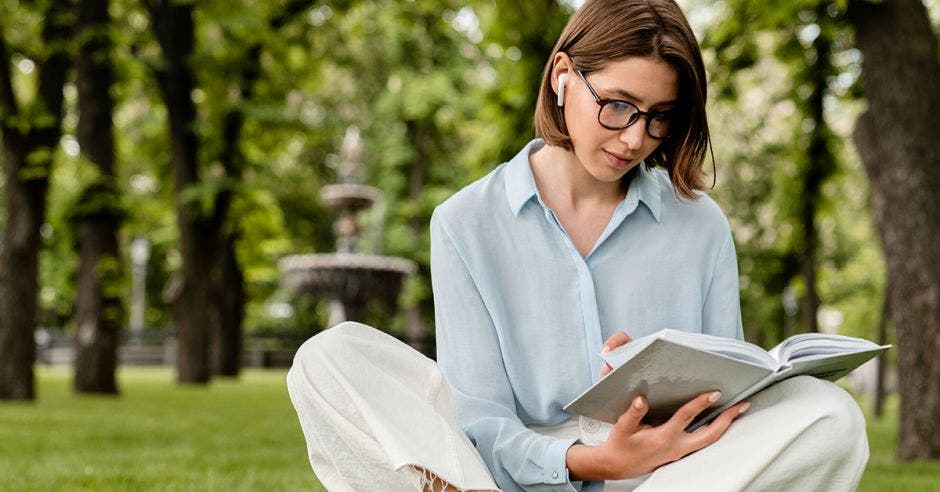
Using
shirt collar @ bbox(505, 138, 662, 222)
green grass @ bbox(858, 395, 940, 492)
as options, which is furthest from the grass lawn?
shirt collar @ bbox(505, 138, 662, 222)

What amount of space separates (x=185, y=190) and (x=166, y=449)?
9.07 metres

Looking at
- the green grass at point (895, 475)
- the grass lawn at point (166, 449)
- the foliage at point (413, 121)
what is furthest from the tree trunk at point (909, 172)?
the grass lawn at point (166, 449)

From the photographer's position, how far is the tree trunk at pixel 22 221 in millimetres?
12328

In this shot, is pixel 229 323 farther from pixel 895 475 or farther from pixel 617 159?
pixel 617 159

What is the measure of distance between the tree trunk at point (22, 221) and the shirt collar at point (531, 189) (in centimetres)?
1069

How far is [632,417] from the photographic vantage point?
2.24 m

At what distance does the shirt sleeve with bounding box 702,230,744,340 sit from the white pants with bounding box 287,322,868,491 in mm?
443

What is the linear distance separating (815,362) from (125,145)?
2204 centimetres

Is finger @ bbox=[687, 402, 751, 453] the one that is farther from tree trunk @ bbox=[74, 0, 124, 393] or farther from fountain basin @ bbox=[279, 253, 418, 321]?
fountain basin @ bbox=[279, 253, 418, 321]

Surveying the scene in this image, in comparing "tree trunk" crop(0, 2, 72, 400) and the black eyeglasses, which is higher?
the black eyeglasses

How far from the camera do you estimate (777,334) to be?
1631 centimetres

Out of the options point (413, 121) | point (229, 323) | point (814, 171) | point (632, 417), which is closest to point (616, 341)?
point (632, 417)

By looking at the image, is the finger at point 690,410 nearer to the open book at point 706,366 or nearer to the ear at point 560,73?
the open book at point 706,366

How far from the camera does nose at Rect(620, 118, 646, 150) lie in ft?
8.18
